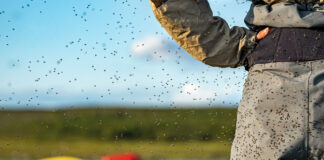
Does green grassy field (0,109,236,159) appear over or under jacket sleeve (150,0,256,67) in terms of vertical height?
under

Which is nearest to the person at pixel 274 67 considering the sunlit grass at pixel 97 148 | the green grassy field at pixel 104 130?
the sunlit grass at pixel 97 148

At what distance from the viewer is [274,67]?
110 inches

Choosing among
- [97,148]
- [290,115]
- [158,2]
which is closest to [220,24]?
[158,2]

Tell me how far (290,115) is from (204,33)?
2.15 feet

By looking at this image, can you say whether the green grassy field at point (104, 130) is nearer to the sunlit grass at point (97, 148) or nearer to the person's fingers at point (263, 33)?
the sunlit grass at point (97, 148)

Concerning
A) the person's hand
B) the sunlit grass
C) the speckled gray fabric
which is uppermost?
the person's hand

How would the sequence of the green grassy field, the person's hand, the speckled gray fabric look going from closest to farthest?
1. the speckled gray fabric
2. the person's hand
3. the green grassy field

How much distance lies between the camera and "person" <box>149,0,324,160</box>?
2.75 m

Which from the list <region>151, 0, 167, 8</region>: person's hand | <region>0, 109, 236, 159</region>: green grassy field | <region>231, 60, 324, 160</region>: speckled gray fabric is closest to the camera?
<region>231, 60, 324, 160</region>: speckled gray fabric

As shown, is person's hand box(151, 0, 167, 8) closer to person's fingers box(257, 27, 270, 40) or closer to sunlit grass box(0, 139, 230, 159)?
person's fingers box(257, 27, 270, 40)

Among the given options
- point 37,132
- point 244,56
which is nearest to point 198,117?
point 37,132

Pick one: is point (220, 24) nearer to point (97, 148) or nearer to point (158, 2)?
point (158, 2)

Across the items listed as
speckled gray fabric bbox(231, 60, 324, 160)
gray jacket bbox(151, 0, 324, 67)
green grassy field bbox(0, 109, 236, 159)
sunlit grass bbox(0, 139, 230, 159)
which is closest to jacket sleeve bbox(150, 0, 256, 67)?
gray jacket bbox(151, 0, 324, 67)

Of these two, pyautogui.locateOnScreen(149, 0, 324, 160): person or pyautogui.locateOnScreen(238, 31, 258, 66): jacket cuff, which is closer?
pyautogui.locateOnScreen(149, 0, 324, 160): person
